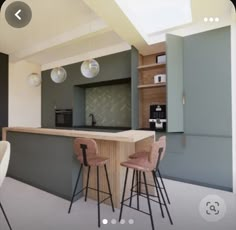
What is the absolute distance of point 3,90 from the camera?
4414 mm

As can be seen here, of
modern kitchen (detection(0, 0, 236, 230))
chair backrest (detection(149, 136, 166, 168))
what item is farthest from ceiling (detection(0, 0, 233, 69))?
chair backrest (detection(149, 136, 166, 168))

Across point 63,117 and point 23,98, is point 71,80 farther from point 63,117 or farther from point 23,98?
point 23,98

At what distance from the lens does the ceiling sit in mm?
2391

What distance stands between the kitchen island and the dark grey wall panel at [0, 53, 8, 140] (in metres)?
1.72

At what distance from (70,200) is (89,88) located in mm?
3110

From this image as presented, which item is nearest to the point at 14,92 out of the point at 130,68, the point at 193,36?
the point at 130,68

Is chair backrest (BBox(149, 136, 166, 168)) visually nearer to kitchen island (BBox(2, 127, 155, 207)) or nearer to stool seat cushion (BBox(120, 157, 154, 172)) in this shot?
stool seat cushion (BBox(120, 157, 154, 172))

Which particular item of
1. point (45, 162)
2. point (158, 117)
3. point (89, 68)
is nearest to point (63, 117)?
point (45, 162)

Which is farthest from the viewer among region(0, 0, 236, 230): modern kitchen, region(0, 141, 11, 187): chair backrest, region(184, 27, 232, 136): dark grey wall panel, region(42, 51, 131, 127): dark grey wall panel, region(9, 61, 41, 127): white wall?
region(9, 61, 41, 127): white wall

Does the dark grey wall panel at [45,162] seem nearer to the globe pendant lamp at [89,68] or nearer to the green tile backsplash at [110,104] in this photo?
the globe pendant lamp at [89,68]

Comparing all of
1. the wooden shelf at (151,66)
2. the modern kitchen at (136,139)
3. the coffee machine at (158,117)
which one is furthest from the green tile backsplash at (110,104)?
the coffee machine at (158,117)

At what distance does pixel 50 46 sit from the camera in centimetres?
375

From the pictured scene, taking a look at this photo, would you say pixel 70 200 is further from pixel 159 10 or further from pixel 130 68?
pixel 159 10

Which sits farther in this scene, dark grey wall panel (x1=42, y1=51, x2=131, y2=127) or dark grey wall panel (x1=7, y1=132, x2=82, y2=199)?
dark grey wall panel (x1=42, y1=51, x2=131, y2=127)
